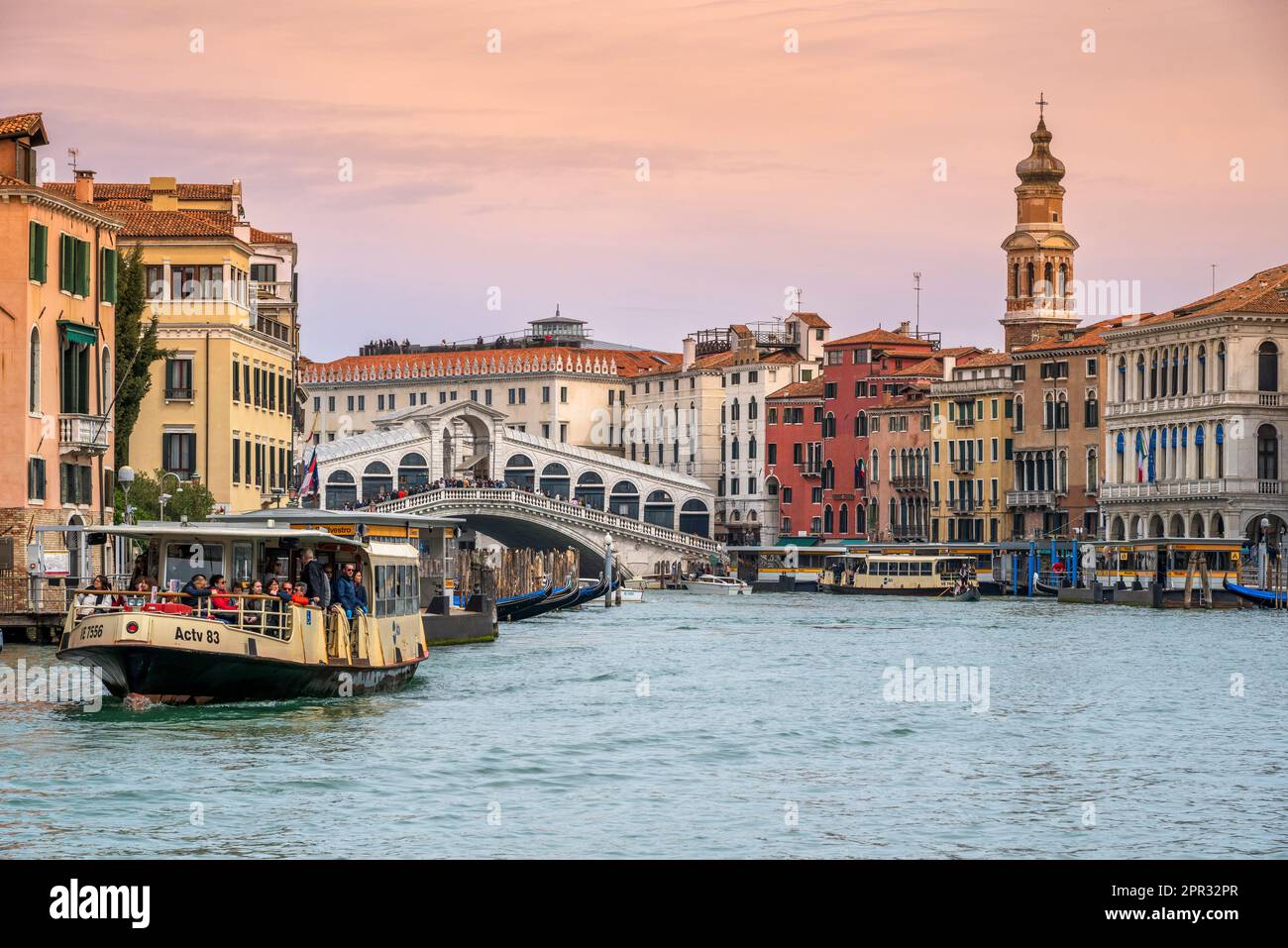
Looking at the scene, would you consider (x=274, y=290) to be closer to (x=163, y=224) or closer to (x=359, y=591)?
(x=163, y=224)

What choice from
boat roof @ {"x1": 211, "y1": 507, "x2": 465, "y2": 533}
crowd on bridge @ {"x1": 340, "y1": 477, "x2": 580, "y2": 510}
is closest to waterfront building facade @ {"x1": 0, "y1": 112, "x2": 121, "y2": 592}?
boat roof @ {"x1": 211, "y1": 507, "x2": 465, "y2": 533}

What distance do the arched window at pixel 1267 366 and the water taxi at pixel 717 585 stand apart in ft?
74.2

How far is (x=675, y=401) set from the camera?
117938mm

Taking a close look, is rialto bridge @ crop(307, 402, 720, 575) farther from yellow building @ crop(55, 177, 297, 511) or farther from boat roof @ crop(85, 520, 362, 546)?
boat roof @ crop(85, 520, 362, 546)

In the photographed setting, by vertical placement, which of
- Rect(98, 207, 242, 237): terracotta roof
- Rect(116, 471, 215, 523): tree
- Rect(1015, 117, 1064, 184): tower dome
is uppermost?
Rect(1015, 117, 1064, 184): tower dome

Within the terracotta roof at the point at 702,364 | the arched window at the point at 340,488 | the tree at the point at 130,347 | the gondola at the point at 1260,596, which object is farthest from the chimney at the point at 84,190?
the terracotta roof at the point at 702,364

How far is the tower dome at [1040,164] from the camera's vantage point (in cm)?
10219

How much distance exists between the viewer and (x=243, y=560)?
2670 cm

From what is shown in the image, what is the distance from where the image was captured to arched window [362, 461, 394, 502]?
101 metres

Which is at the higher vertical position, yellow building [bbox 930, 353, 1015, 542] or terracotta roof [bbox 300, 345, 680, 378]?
terracotta roof [bbox 300, 345, 680, 378]

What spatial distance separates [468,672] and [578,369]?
282ft

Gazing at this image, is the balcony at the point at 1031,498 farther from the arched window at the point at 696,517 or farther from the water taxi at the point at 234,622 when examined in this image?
the water taxi at the point at 234,622

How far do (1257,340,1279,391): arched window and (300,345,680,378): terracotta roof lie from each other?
50125 mm
